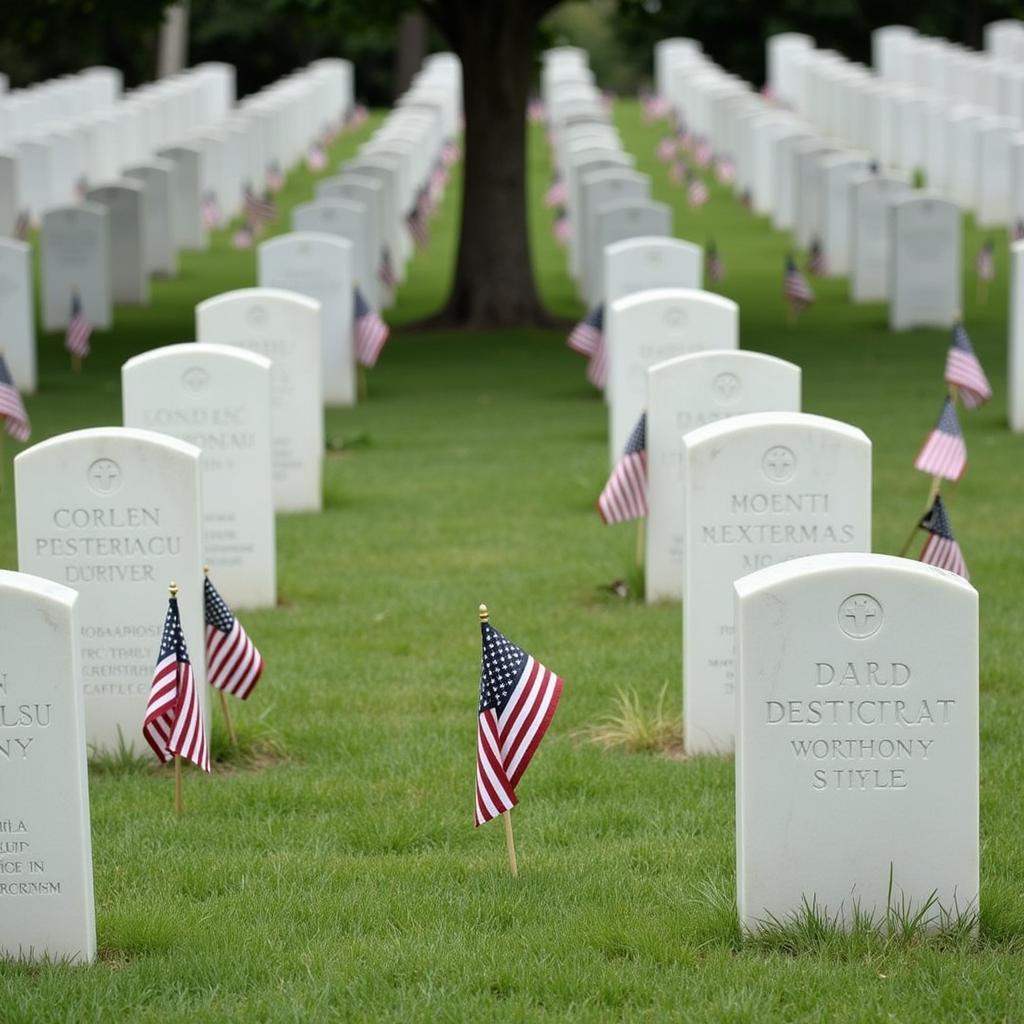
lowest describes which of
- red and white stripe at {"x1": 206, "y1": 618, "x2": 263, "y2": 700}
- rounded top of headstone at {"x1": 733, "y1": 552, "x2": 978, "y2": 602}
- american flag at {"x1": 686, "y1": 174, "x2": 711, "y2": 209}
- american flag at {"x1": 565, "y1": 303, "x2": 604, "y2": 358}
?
american flag at {"x1": 686, "y1": 174, "x2": 711, "y2": 209}

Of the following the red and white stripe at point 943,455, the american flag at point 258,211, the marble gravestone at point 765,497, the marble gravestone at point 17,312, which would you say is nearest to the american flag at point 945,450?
the red and white stripe at point 943,455

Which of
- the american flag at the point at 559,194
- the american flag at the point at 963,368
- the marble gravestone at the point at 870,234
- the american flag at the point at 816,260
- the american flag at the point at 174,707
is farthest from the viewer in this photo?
the american flag at the point at 559,194

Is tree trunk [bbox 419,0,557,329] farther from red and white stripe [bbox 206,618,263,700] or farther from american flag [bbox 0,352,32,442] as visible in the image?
red and white stripe [bbox 206,618,263,700]

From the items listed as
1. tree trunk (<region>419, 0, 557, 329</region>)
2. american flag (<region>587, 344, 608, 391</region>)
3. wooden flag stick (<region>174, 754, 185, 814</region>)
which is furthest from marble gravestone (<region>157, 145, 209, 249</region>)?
wooden flag stick (<region>174, 754, 185, 814</region>)

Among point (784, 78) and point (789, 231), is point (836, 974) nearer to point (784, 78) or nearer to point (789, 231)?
point (789, 231)

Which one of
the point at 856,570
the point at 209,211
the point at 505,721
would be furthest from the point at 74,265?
the point at 856,570

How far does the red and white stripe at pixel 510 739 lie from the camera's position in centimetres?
667

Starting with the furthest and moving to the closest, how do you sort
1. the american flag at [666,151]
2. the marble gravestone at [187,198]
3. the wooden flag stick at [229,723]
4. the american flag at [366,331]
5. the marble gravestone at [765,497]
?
the american flag at [666,151], the marble gravestone at [187,198], the american flag at [366,331], the wooden flag stick at [229,723], the marble gravestone at [765,497]

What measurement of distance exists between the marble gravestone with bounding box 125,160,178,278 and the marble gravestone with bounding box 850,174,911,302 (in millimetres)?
9124

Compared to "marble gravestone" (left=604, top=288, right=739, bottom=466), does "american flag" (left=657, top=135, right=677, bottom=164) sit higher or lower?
lower

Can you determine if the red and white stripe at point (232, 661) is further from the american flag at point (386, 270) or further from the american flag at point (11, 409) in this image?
the american flag at point (386, 270)

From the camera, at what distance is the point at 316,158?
128 ft

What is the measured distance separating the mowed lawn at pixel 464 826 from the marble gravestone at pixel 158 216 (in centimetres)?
1297

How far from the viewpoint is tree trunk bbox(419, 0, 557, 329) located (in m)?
21.4
